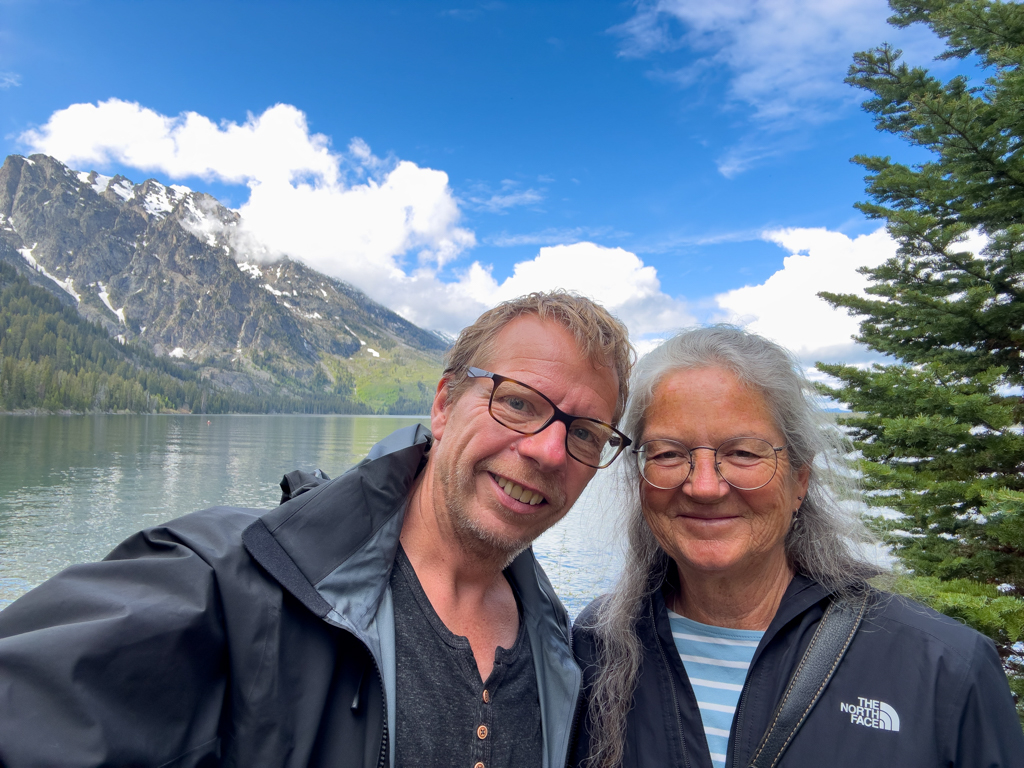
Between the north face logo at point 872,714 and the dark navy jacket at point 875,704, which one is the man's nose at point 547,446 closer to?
the dark navy jacket at point 875,704

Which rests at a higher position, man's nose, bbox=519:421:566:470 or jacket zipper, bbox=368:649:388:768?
man's nose, bbox=519:421:566:470

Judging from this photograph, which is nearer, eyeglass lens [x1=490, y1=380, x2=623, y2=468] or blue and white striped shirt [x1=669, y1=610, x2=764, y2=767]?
blue and white striped shirt [x1=669, y1=610, x2=764, y2=767]

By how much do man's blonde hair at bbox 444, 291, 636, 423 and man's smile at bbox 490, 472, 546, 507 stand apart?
1.74ft

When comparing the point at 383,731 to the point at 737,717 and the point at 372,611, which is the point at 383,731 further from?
the point at 737,717

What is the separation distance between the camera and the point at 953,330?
25.9ft

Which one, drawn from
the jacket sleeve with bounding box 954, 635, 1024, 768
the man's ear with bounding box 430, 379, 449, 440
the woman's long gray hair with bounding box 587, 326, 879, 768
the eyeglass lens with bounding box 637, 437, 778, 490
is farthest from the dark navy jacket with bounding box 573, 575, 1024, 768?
the man's ear with bounding box 430, 379, 449, 440

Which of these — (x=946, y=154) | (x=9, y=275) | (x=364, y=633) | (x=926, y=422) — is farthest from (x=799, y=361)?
(x=9, y=275)

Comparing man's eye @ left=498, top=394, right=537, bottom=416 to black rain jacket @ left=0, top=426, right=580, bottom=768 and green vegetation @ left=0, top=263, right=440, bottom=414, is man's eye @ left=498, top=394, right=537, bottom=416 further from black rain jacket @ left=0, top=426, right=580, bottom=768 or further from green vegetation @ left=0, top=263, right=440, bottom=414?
green vegetation @ left=0, top=263, right=440, bottom=414

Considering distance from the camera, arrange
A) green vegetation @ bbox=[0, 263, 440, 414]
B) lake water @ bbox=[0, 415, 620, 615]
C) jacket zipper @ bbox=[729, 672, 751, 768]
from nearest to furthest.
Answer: jacket zipper @ bbox=[729, 672, 751, 768]
lake water @ bbox=[0, 415, 620, 615]
green vegetation @ bbox=[0, 263, 440, 414]

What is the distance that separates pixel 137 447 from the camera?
214 ft

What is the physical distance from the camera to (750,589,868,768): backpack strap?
2062mm

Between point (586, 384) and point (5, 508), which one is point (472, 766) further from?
point (5, 508)

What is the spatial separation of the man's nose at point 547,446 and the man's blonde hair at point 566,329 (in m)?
0.38

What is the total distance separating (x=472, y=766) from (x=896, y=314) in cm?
900
